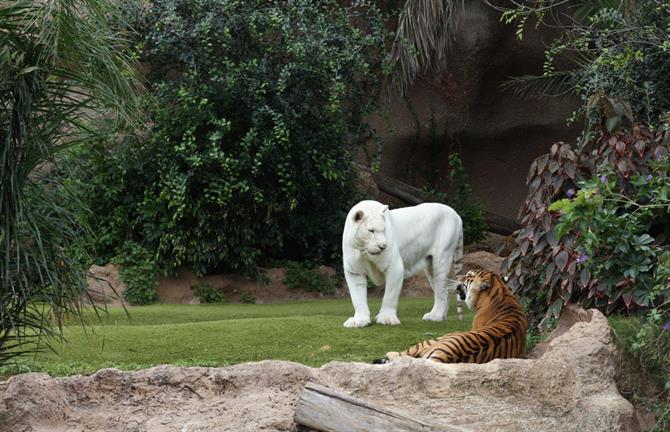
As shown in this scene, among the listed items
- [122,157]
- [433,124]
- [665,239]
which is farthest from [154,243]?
[665,239]

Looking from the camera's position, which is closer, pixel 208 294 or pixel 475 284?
pixel 475 284

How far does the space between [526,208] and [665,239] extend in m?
1.35

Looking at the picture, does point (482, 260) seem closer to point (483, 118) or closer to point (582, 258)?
point (483, 118)

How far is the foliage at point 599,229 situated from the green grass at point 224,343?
1.12 metres

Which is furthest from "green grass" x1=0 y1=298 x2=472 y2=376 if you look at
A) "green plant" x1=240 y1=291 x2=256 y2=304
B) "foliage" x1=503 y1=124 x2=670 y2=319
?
"green plant" x1=240 y1=291 x2=256 y2=304

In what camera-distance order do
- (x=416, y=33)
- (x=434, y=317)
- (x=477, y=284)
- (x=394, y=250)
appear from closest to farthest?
(x=477, y=284) < (x=394, y=250) < (x=434, y=317) < (x=416, y=33)

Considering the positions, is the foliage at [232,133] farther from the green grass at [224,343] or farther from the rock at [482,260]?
the green grass at [224,343]

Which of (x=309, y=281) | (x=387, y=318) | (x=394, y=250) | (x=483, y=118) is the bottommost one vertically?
(x=309, y=281)

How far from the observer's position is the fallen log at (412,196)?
15.0m

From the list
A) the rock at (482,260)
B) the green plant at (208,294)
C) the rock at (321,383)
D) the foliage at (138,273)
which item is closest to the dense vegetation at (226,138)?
the foliage at (138,273)

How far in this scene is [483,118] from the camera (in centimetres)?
1612

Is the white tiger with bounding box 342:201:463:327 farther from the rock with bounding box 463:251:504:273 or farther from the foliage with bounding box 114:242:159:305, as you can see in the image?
the foliage with bounding box 114:242:159:305

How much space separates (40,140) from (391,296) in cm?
444

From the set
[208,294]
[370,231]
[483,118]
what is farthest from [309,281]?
[483,118]
